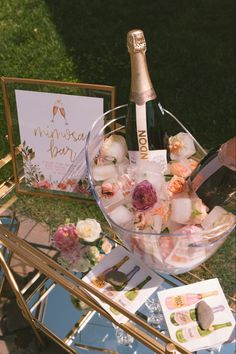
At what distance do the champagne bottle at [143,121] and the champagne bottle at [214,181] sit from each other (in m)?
0.09

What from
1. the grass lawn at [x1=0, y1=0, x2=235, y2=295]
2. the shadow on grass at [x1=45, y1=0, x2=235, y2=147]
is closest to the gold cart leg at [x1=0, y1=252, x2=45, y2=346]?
the grass lawn at [x1=0, y1=0, x2=235, y2=295]

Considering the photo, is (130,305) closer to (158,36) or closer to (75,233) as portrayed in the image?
(75,233)

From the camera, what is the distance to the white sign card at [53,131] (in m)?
1.19

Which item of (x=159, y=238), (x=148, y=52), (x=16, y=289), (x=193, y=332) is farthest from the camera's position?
(x=148, y=52)

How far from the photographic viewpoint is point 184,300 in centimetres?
123

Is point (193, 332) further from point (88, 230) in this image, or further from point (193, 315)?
point (88, 230)

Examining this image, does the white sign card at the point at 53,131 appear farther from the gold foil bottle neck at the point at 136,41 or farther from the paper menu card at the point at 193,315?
the paper menu card at the point at 193,315

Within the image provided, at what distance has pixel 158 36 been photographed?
8.63ft

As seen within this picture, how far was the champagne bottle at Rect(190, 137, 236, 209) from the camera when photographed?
1026 mm

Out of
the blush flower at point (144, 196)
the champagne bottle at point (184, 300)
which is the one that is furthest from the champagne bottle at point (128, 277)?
the blush flower at point (144, 196)

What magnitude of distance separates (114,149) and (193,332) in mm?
510

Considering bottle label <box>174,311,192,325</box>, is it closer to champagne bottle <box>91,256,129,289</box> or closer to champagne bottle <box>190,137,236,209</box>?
champagne bottle <box>91,256,129,289</box>

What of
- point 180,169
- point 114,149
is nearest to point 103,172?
point 114,149

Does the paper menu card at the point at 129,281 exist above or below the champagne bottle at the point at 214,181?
below
